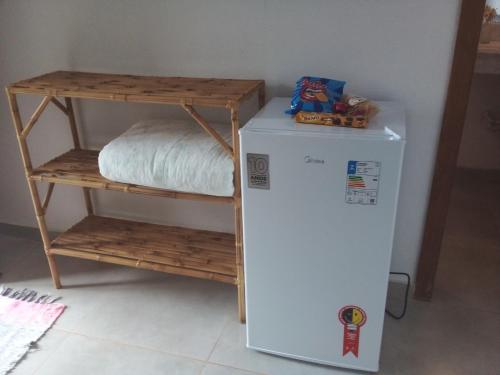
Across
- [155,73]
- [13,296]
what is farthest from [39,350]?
[155,73]

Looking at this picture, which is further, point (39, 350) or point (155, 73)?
point (155, 73)

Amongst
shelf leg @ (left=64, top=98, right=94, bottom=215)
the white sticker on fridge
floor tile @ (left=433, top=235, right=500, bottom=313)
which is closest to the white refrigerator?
the white sticker on fridge

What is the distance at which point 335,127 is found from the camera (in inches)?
52.1

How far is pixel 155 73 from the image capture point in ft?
5.98

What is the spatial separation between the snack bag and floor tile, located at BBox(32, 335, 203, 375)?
95cm

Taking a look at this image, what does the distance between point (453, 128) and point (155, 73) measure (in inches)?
44.7

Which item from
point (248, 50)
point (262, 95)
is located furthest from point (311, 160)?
point (248, 50)

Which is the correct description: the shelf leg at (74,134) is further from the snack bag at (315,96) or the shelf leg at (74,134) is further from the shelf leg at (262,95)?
the snack bag at (315,96)

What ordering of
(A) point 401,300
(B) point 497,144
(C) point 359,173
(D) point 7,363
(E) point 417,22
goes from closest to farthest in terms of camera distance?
(C) point 359,173 → (E) point 417,22 → (D) point 7,363 → (A) point 401,300 → (B) point 497,144

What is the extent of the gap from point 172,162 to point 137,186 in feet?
0.65

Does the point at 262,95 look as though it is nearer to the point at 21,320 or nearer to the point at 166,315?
the point at 166,315

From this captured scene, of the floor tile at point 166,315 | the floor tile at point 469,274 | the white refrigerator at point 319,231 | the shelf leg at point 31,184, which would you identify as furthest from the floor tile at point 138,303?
the floor tile at point 469,274

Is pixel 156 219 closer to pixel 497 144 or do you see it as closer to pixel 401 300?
pixel 401 300

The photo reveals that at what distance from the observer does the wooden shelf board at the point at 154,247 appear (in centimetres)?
175
